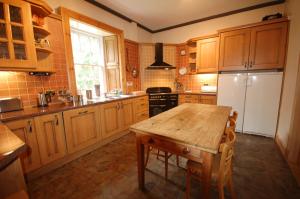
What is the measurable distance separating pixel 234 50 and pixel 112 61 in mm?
2860

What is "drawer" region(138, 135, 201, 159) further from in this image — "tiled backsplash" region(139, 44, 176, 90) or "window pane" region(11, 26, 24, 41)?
"tiled backsplash" region(139, 44, 176, 90)

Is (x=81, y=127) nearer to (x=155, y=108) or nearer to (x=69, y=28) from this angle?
(x=69, y=28)

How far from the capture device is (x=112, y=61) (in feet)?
11.5

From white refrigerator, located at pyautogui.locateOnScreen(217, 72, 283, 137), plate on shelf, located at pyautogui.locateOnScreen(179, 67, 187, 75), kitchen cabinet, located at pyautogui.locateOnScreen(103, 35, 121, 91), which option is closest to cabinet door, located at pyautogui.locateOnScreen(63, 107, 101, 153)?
kitchen cabinet, located at pyautogui.locateOnScreen(103, 35, 121, 91)

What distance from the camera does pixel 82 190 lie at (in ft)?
5.16

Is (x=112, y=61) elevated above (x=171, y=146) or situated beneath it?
elevated above

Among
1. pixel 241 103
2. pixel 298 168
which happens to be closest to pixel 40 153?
pixel 298 168

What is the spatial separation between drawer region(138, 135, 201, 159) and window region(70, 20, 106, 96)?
2212mm

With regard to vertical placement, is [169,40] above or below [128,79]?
above

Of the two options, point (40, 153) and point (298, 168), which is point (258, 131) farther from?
point (40, 153)

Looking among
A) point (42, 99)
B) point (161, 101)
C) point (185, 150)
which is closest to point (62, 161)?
point (42, 99)

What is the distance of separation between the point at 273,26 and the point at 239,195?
2992 millimetres

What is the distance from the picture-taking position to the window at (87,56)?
293cm

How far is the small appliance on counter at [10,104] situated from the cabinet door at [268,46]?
4.09m
